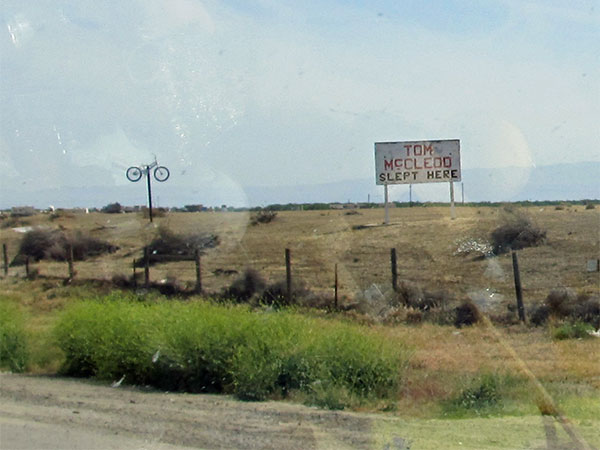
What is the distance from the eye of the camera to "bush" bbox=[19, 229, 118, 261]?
44219mm

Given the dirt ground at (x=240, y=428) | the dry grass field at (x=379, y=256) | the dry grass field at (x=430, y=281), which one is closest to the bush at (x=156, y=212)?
the dry grass field at (x=430, y=281)

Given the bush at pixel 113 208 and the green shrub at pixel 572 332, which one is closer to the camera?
the green shrub at pixel 572 332

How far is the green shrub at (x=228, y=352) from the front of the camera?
14375 mm

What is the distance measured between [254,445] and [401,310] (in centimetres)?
1502

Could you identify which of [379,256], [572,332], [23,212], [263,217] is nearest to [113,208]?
[23,212]

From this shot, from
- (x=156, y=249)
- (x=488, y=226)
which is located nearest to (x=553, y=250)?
(x=488, y=226)

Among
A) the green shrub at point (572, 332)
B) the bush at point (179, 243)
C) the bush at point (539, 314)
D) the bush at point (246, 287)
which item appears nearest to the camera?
the green shrub at point (572, 332)

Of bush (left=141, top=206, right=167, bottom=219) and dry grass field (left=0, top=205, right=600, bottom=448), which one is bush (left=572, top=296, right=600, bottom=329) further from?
bush (left=141, top=206, right=167, bottom=219)

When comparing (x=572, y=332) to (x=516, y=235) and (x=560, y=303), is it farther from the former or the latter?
(x=516, y=235)

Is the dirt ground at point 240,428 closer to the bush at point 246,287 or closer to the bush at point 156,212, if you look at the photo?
the bush at point 246,287

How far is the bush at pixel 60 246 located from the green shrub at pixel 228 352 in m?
26.6

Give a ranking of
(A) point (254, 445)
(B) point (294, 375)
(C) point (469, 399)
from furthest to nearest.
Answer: (B) point (294, 375)
(C) point (469, 399)
(A) point (254, 445)

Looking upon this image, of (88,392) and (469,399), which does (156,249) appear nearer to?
(88,392)

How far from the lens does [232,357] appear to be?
1505cm
